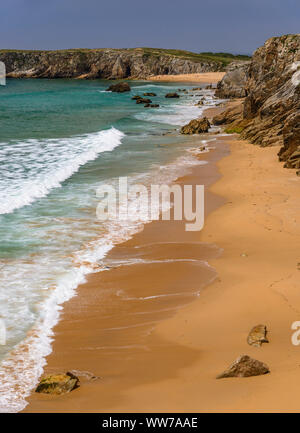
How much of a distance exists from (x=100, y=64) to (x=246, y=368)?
150760mm

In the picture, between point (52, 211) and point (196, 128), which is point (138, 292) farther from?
point (196, 128)

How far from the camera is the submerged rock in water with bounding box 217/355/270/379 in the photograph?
21.2 ft

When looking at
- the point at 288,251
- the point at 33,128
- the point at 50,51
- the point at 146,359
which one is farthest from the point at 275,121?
the point at 50,51

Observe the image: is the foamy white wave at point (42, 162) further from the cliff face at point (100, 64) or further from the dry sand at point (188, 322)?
the cliff face at point (100, 64)

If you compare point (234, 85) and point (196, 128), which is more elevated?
point (234, 85)

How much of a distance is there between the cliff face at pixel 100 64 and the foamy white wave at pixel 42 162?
109818 mm

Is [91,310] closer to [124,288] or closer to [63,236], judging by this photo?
[124,288]

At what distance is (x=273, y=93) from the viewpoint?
99.6 ft

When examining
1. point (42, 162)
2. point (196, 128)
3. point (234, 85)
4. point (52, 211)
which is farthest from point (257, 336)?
point (234, 85)

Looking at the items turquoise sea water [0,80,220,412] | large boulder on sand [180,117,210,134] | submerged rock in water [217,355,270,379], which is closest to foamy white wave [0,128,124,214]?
turquoise sea water [0,80,220,412]

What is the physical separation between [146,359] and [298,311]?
2.80m

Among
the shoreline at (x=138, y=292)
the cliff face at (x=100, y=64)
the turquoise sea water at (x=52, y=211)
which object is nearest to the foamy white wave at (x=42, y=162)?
the turquoise sea water at (x=52, y=211)

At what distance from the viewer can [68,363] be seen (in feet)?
25.0

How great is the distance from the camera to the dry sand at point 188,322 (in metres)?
6.25
